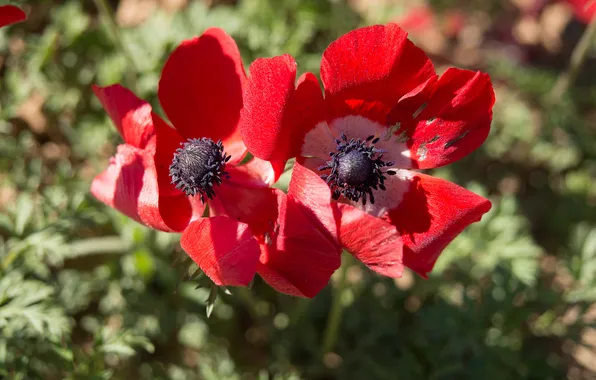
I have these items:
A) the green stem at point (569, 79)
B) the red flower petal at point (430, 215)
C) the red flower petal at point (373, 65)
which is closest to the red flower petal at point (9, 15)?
the red flower petal at point (373, 65)

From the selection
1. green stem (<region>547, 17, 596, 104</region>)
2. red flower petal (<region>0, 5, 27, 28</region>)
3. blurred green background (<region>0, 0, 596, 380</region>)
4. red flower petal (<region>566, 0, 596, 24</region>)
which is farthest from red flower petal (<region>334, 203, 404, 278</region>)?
red flower petal (<region>566, 0, 596, 24</region>)

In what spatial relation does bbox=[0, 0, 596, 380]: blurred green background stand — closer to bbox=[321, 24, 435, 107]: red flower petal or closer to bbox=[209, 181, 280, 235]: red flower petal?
bbox=[209, 181, 280, 235]: red flower petal

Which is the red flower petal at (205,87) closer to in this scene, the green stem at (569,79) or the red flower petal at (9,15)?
the red flower petal at (9,15)

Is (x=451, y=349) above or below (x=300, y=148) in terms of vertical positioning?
below

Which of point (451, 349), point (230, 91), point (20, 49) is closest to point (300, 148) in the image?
point (230, 91)

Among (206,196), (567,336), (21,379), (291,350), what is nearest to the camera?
(206,196)

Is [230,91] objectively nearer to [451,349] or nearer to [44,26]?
[451,349]

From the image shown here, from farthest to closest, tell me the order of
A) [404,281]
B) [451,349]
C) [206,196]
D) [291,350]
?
1. [404,281]
2. [291,350]
3. [451,349]
4. [206,196]
